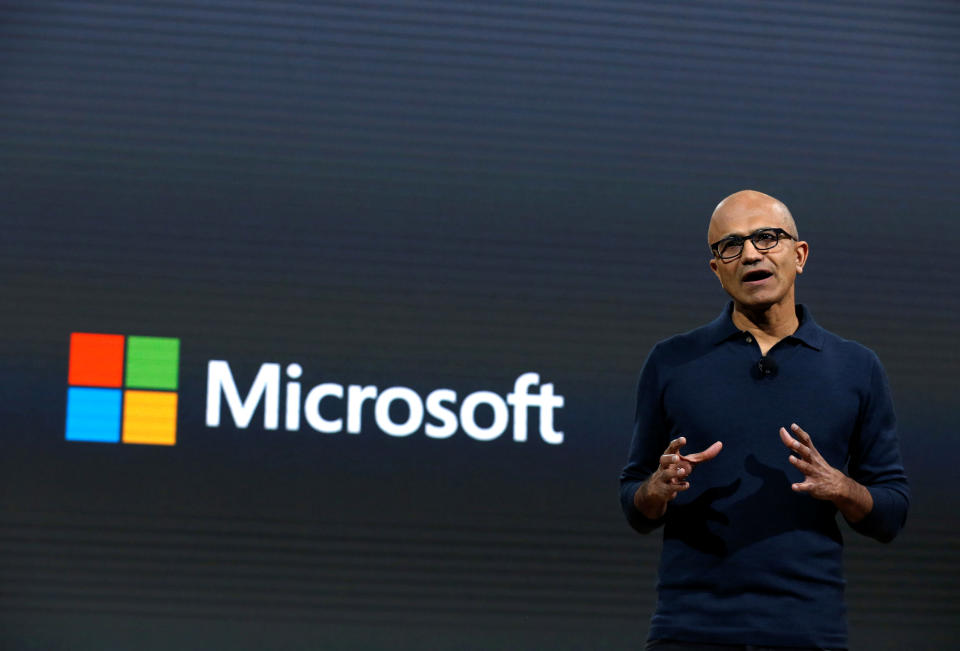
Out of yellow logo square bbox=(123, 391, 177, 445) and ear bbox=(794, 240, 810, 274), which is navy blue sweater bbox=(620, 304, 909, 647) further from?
yellow logo square bbox=(123, 391, 177, 445)

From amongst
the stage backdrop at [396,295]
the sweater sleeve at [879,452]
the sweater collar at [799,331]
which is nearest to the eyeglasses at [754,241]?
the sweater collar at [799,331]

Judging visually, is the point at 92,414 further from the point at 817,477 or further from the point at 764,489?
the point at 817,477

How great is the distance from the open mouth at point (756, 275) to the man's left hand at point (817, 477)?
10.5 inches

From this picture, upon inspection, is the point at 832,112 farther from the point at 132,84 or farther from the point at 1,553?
the point at 1,553

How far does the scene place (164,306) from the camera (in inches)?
147

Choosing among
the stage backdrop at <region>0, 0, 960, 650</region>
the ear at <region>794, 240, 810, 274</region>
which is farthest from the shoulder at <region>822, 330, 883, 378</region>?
the stage backdrop at <region>0, 0, 960, 650</region>

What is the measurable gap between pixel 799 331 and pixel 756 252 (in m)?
0.14

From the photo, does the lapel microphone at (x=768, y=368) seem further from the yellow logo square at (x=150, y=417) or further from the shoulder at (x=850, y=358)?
the yellow logo square at (x=150, y=417)

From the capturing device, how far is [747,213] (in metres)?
1.79

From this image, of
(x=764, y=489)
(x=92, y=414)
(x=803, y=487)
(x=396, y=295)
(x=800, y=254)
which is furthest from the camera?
(x=396, y=295)

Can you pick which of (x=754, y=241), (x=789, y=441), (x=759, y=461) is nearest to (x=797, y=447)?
(x=789, y=441)

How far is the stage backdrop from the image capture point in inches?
144

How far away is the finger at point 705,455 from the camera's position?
157 cm

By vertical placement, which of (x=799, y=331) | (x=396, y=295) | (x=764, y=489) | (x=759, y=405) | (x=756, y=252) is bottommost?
(x=764, y=489)
